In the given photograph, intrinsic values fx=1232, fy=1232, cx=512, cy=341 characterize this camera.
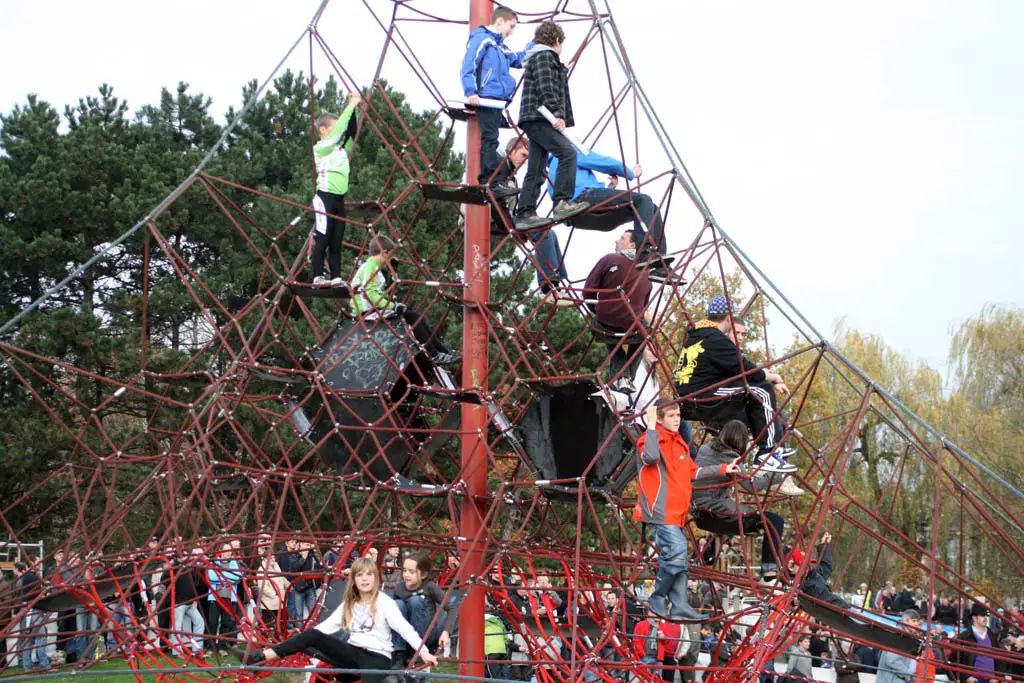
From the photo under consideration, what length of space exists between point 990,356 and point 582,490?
951 inches

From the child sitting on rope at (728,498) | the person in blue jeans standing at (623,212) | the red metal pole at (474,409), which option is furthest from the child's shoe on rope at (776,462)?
the red metal pole at (474,409)

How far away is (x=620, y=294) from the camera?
8.81 meters

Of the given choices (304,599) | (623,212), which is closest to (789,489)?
(623,212)

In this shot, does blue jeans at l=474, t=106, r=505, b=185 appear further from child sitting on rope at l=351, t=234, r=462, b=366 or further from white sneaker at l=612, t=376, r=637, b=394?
white sneaker at l=612, t=376, r=637, b=394

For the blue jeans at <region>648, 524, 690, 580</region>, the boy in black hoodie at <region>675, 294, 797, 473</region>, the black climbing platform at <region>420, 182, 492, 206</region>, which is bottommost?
the blue jeans at <region>648, 524, 690, 580</region>

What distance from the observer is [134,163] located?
25172mm

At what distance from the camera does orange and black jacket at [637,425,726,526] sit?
7832 mm

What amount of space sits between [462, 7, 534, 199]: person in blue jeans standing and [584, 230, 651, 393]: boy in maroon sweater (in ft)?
2.92

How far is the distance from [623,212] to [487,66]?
1.47 metres

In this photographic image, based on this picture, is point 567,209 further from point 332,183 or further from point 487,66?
point 332,183

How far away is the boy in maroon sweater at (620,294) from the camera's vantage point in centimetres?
880

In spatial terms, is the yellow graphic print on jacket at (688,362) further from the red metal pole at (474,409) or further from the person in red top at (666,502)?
the red metal pole at (474,409)

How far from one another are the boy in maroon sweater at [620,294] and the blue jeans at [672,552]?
4.24ft

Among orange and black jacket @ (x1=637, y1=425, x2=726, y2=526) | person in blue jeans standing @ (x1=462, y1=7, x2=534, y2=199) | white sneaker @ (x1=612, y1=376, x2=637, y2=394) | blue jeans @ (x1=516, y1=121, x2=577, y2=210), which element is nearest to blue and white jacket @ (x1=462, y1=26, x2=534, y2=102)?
person in blue jeans standing @ (x1=462, y1=7, x2=534, y2=199)
